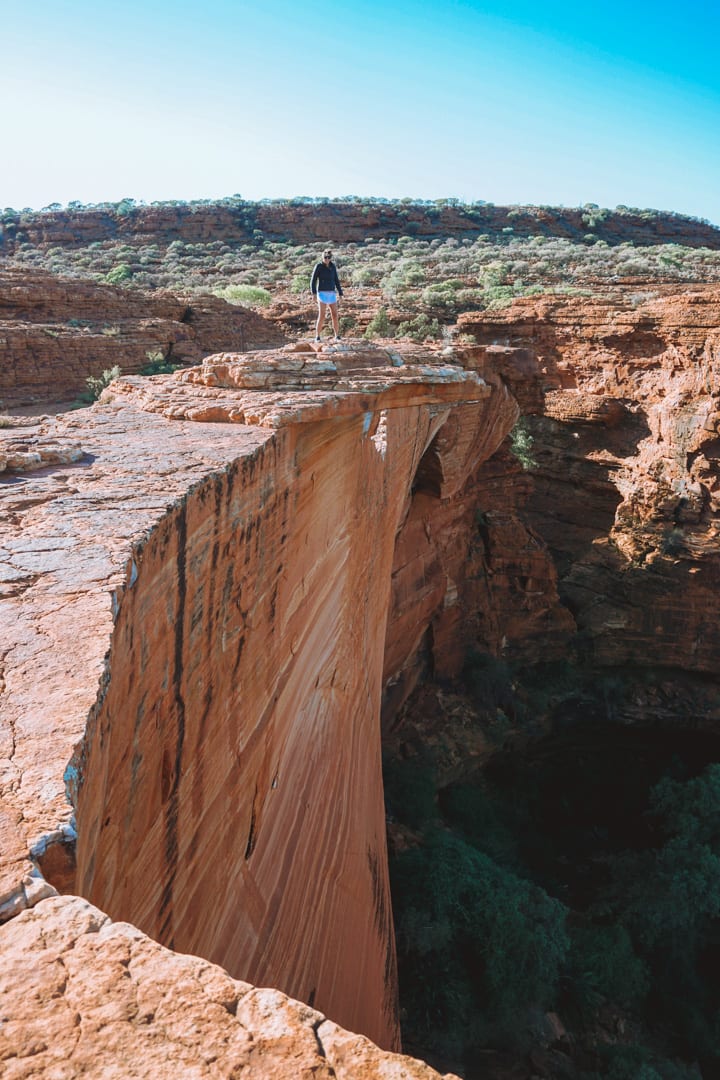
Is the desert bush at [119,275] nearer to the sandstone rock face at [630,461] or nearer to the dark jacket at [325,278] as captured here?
the sandstone rock face at [630,461]

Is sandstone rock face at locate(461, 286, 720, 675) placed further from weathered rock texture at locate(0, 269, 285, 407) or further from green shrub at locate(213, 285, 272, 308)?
weathered rock texture at locate(0, 269, 285, 407)

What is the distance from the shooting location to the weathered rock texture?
10531 mm

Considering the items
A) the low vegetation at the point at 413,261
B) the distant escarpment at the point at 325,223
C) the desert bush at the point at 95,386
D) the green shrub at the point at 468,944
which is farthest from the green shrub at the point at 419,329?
the distant escarpment at the point at 325,223

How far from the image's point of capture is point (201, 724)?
2943 millimetres

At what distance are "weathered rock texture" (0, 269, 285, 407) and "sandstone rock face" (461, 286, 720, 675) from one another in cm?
525

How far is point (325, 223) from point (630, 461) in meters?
→ 26.0

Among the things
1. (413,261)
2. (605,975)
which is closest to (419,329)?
(605,975)

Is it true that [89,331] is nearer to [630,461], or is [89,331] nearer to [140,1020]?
[630,461]

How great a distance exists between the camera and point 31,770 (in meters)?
1.51

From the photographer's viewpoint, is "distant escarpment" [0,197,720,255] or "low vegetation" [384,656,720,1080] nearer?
"low vegetation" [384,656,720,1080]

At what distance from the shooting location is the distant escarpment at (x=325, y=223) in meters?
31.5

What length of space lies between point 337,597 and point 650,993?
27.7 feet

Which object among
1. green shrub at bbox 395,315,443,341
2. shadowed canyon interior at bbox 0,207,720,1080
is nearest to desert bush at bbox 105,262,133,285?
shadowed canyon interior at bbox 0,207,720,1080

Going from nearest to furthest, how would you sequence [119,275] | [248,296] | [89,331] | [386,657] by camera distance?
[386,657]
[89,331]
[248,296]
[119,275]
